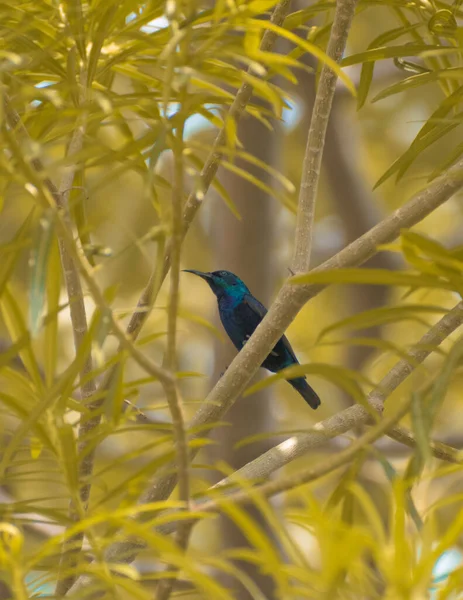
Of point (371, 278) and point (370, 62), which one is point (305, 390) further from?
point (371, 278)

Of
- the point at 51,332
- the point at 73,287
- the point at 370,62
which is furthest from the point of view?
the point at 370,62

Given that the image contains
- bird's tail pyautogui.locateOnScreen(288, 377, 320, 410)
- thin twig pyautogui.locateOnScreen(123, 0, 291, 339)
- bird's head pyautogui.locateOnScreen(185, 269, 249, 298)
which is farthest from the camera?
bird's head pyautogui.locateOnScreen(185, 269, 249, 298)

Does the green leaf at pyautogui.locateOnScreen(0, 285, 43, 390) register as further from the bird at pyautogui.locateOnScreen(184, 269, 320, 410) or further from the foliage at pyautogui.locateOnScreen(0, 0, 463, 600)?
the bird at pyautogui.locateOnScreen(184, 269, 320, 410)

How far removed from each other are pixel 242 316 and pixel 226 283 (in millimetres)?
198

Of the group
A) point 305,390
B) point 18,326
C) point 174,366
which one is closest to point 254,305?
point 305,390

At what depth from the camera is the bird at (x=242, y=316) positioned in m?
3.30

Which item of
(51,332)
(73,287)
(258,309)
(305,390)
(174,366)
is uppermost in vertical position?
(258,309)

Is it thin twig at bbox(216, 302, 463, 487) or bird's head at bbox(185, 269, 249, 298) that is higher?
bird's head at bbox(185, 269, 249, 298)

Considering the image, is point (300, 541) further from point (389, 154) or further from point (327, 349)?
point (389, 154)

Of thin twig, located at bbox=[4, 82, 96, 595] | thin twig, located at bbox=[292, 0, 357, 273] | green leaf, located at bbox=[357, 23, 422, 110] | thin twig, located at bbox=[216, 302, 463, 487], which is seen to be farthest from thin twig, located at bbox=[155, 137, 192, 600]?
green leaf, located at bbox=[357, 23, 422, 110]

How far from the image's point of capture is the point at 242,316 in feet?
11.5

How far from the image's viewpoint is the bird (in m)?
3.30

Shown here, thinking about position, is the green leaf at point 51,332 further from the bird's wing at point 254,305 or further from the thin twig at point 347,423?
the bird's wing at point 254,305

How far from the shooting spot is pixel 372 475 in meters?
3.86
